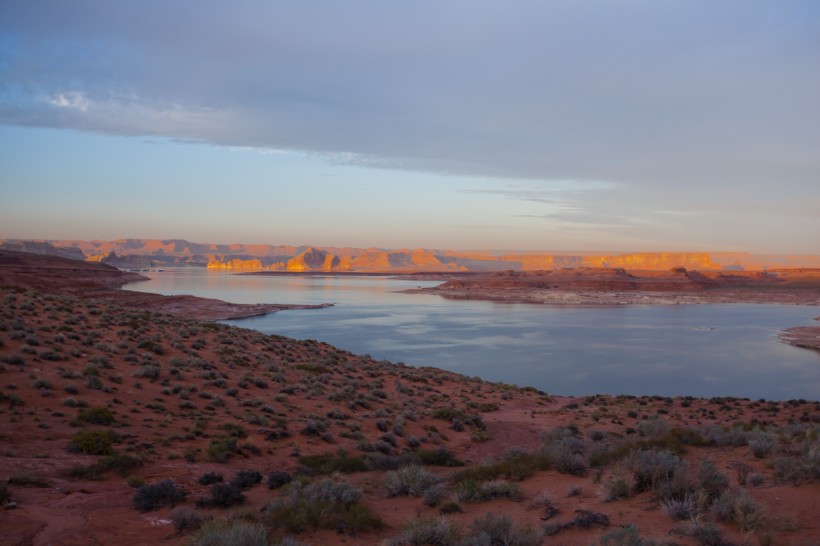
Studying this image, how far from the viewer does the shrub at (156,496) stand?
5871 millimetres

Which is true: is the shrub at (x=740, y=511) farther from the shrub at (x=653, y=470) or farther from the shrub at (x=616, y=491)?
the shrub at (x=616, y=491)

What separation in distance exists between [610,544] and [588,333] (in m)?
40.1

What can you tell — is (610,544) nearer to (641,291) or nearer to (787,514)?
(787,514)

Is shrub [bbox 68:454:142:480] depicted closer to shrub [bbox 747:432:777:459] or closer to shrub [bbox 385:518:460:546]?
shrub [bbox 385:518:460:546]

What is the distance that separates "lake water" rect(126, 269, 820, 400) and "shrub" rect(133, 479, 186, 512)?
61.7 feet

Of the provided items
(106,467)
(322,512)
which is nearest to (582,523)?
(322,512)

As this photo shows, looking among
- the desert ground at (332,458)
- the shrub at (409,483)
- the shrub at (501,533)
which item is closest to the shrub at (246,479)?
the desert ground at (332,458)

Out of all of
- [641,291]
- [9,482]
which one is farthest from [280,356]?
[641,291]

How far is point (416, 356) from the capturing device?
3034cm

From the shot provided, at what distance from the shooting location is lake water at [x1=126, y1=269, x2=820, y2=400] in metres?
24.7

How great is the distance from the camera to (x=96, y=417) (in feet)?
29.3

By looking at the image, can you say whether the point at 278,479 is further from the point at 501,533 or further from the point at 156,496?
the point at 501,533

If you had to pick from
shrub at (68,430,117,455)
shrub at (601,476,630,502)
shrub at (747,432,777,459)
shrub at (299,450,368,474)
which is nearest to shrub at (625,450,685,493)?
shrub at (601,476,630,502)

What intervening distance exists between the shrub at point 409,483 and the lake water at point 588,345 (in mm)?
17145
